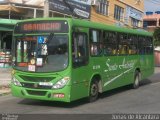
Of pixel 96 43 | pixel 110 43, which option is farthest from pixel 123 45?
pixel 96 43

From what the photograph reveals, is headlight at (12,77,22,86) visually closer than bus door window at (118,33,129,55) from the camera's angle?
Yes

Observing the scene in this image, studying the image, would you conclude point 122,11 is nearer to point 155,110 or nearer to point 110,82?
point 110,82

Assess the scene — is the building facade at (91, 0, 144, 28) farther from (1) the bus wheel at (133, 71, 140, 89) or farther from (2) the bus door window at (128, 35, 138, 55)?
(2) the bus door window at (128, 35, 138, 55)

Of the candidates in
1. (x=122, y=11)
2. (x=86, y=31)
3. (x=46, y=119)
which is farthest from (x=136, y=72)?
(x=122, y=11)

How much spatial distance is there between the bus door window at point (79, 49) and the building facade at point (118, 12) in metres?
23.1

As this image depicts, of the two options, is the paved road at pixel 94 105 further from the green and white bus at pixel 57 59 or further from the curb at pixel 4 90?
the curb at pixel 4 90

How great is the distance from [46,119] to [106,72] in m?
5.27

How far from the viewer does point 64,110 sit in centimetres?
1269

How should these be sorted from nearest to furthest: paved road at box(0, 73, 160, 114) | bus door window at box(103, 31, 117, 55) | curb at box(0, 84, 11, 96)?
paved road at box(0, 73, 160, 114), bus door window at box(103, 31, 117, 55), curb at box(0, 84, 11, 96)

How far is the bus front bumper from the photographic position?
12.8m

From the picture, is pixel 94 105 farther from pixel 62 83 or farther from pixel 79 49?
pixel 79 49

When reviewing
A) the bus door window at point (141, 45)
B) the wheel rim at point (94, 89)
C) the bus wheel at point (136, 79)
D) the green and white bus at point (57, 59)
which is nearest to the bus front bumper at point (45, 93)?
the green and white bus at point (57, 59)

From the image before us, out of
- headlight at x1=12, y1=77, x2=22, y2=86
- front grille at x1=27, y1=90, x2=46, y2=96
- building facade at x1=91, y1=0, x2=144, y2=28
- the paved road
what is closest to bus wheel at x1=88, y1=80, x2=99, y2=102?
the paved road

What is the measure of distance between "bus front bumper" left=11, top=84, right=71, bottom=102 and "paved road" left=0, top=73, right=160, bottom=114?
322 mm
